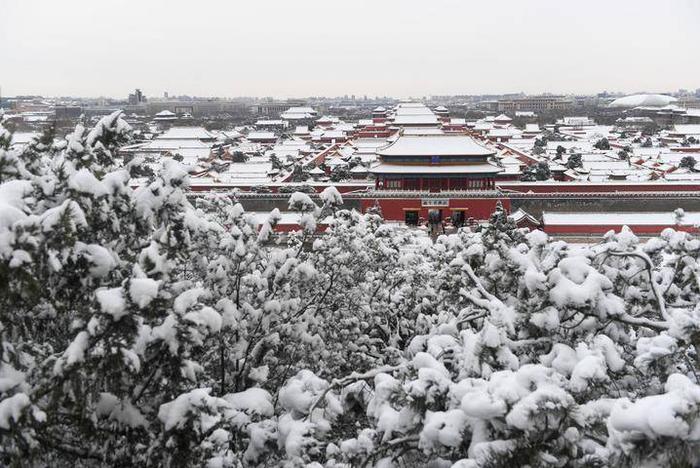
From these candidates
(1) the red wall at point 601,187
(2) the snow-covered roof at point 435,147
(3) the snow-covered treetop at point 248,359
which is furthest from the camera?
(1) the red wall at point 601,187

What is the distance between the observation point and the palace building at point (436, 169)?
23562 millimetres

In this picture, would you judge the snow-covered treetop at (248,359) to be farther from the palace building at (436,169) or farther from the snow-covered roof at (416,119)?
the snow-covered roof at (416,119)

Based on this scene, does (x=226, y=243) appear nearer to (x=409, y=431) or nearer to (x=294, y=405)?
(x=294, y=405)

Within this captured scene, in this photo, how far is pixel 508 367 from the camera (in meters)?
3.48

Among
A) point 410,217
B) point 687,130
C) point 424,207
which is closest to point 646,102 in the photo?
point 687,130

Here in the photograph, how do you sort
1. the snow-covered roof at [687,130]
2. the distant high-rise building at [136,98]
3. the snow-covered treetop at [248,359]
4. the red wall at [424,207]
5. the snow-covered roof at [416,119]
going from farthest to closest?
the distant high-rise building at [136,98], the snow-covered roof at [687,130], the snow-covered roof at [416,119], the red wall at [424,207], the snow-covered treetop at [248,359]

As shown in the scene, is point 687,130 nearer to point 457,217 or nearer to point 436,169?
point 436,169

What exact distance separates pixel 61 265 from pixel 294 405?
1722 millimetres

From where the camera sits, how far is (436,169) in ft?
77.7

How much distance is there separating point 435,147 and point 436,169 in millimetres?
1193

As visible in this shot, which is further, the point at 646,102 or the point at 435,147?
the point at 646,102

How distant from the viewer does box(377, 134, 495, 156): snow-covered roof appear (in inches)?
937

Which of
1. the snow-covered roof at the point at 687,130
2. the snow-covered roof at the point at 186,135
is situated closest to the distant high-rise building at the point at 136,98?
the snow-covered roof at the point at 186,135

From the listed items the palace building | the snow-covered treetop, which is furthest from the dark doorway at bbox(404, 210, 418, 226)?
the snow-covered treetop
